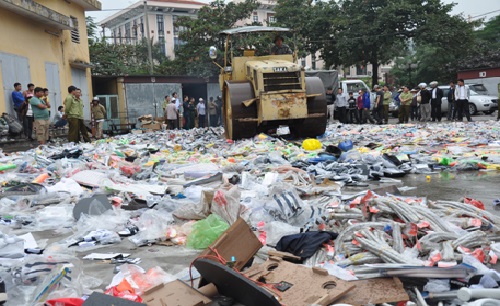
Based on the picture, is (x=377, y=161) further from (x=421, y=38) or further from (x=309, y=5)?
(x=309, y=5)

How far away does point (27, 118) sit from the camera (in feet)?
43.6

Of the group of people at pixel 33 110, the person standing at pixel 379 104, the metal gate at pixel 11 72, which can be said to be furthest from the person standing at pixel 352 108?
the metal gate at pixel 11 72

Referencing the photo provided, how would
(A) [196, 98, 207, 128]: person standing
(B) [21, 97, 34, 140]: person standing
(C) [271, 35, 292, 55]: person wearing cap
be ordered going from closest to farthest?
(C) [271, 35, 292, 55]: person wearing cap, (B) [21, 97, 34, 140]: person standing, (A) [196, 98, 207, 128]: person standing

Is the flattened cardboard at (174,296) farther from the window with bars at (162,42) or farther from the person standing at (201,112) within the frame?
the window with bars at (162,42)

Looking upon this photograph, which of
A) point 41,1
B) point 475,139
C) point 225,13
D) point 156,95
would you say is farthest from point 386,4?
point 475,139

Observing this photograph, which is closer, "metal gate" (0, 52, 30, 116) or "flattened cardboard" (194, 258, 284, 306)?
"flattened cardboard" (194, 258, 284, 306)

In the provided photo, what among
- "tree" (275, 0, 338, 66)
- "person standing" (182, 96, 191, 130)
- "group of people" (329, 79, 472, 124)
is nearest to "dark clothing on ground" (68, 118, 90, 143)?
"person standing" (182, 96, 191, 130)

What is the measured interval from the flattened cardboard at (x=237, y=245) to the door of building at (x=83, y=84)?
1863cm

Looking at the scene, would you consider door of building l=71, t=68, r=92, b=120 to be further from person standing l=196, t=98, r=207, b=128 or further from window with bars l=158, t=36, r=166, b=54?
window with bars l=158, t=36, r=166, b=54

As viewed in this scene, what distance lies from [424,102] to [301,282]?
16.3 metres

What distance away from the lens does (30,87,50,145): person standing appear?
11922 millimetres

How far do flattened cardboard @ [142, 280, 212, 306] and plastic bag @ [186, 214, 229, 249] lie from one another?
37.4 inches

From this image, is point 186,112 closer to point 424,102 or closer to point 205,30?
point 205,30

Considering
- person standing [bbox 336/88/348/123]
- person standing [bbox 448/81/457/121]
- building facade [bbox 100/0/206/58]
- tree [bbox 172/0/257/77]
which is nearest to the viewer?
person standing [bbox 448/81/457/121]
